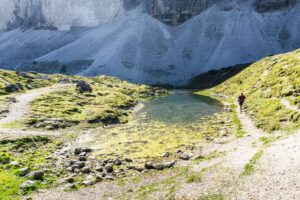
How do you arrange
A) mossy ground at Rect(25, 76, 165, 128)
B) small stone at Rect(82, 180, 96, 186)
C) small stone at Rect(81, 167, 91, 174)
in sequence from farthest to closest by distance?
mossy ground at Rect(25, 76, 165, 128), small stone at Rect(81, 167, 91, 174), small stone at Rect(82, 180, 96, 186)

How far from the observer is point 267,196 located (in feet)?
71.1

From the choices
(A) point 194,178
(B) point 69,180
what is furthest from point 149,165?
(B) point 69,180

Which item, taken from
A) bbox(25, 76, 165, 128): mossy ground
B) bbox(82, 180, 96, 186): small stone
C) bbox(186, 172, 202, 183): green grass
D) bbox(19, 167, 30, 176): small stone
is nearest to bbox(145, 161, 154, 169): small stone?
bbox(186, 172, 202, 183): green grass

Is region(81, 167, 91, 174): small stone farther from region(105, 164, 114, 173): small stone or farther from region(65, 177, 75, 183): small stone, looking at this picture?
region(65, 177, 75, 183): small stone

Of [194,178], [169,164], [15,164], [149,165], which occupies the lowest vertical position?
[15,164]

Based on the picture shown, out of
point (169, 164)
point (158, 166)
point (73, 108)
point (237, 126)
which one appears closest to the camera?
point (158, 166)

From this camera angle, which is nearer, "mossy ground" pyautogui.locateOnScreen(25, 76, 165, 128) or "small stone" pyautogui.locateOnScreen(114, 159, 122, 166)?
"small stone" pyautogui.locateOnScreen(114, 159, 122, 166)

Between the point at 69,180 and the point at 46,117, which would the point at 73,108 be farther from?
the point at 69,180

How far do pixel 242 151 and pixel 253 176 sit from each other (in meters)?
8.63

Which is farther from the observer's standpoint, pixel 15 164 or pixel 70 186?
pixel 15 164

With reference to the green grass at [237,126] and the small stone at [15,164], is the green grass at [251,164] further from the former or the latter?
the small stone at [15,164]

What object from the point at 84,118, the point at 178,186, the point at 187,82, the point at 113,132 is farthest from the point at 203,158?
the point at 187,82

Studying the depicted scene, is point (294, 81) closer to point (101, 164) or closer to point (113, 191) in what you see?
point (101, 164)

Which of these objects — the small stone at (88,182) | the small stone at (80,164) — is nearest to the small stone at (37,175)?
the small stone at (88,182)
